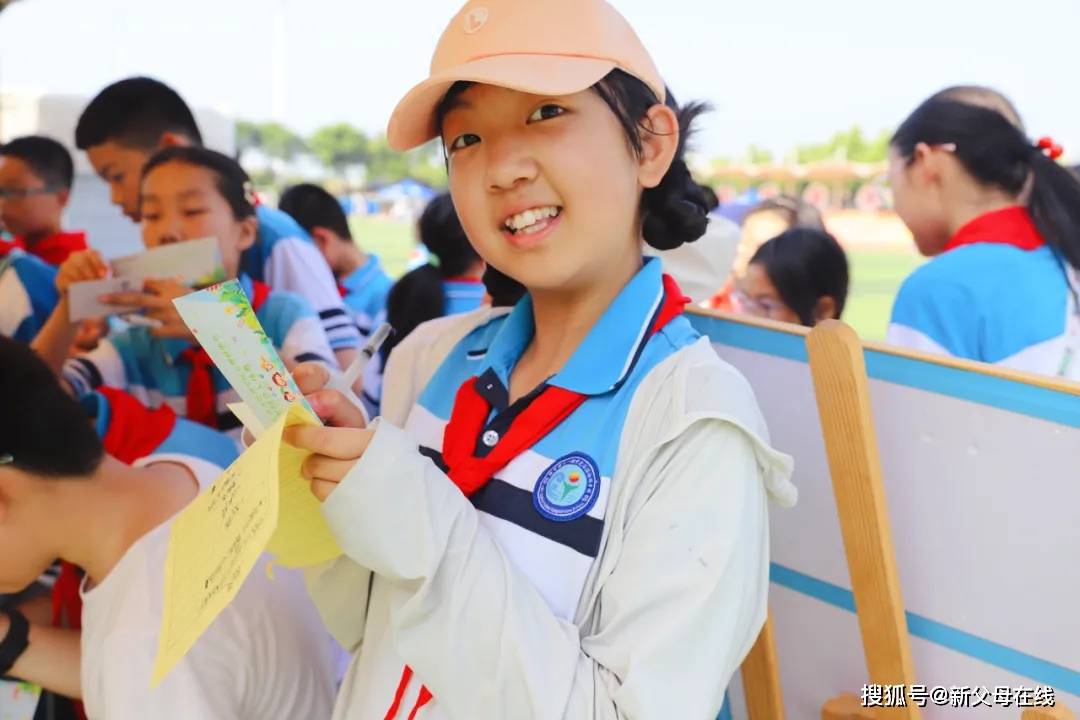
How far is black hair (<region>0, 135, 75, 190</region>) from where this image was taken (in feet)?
11.0

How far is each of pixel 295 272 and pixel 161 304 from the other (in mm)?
545

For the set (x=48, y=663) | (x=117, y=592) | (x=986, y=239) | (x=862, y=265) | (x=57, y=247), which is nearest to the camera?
(x=117, y=592)

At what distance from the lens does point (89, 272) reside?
2.27 meters

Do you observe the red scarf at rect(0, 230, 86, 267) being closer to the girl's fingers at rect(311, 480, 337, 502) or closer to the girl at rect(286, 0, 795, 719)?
the girl at rect(286, 0, 795, 719)

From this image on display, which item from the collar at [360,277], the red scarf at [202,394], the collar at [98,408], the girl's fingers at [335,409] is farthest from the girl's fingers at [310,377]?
the collar at [360,277]

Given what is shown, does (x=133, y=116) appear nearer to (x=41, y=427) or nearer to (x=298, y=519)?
(x=41, y=427)

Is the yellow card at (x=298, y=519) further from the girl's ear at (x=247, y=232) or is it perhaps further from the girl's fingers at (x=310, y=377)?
the girl's ear at (x=247, y=232)

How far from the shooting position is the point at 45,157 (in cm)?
337

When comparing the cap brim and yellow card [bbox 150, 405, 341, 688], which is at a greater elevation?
the cap brim

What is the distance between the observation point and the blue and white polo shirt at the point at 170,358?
1.99m

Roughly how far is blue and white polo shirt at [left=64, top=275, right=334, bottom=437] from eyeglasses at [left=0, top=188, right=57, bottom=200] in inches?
56.8

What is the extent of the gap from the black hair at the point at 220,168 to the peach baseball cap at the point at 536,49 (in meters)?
1.36

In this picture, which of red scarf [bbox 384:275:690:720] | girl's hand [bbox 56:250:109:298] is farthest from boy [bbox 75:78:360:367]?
red scarf [bbox 384:275:690:720]

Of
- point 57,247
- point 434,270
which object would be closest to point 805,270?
point 434,270
